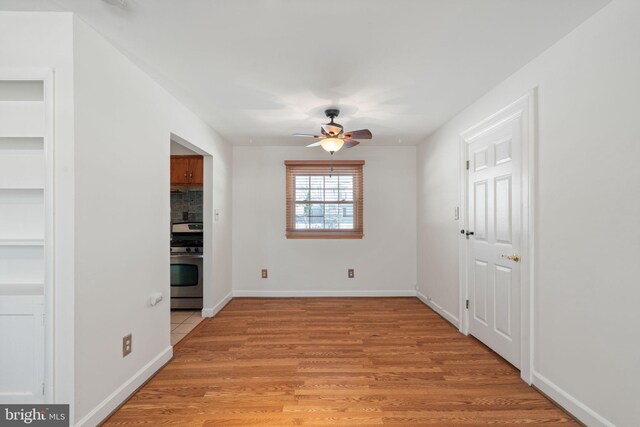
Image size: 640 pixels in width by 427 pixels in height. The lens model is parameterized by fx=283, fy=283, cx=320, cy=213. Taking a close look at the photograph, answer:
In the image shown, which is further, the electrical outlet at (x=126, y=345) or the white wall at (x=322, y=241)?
the white wall at (x=322, y=241)

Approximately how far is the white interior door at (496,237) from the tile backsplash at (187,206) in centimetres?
387

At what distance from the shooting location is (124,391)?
1.95 meters

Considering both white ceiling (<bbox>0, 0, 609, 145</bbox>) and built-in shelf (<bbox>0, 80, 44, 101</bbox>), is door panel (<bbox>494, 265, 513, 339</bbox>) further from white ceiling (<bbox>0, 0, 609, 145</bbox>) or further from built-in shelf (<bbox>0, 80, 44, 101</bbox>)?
built-in shelf (<bbox>0, 80, 44, 101</bbox>)

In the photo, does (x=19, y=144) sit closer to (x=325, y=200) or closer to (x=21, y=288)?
(x=21, y=288)

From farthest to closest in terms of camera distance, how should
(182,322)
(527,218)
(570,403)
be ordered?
(182,322), (527,218), (570,403)

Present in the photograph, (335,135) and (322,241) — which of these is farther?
(322,241)

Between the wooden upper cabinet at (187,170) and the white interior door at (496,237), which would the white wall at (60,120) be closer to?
the wooden upper cabinet at (187,170)

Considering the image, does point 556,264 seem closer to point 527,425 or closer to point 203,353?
point 527,425

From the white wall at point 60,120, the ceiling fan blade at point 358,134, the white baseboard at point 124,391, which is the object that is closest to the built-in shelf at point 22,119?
the white wall at point 60,120

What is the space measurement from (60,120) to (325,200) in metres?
3.33

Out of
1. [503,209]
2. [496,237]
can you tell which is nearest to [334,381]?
[496,237]

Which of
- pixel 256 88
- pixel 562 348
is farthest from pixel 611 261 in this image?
pixel 256 88

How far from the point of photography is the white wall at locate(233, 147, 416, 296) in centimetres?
445

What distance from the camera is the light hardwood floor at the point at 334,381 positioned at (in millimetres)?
1810
